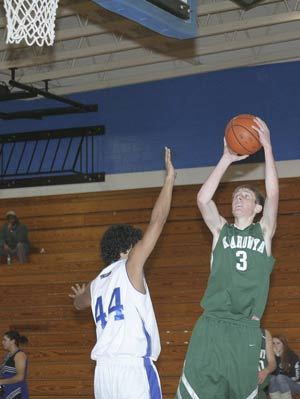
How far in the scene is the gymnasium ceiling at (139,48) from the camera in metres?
12.9

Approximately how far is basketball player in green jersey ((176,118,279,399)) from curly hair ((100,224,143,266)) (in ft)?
2.04

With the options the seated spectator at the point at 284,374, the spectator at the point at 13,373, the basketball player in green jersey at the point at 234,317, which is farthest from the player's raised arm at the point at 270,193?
the spectator at the point at 13,373

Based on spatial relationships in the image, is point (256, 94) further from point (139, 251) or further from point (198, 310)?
point (139, 251)

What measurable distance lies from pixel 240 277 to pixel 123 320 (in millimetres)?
850

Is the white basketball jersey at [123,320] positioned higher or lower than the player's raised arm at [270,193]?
lower

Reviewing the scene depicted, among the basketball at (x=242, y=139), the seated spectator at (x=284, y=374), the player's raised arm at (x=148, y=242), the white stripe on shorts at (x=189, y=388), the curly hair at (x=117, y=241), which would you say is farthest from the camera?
the seated spectator at (x=284, y=374)

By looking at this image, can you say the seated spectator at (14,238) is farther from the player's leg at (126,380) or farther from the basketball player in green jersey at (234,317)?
the player's leg at (126,380)

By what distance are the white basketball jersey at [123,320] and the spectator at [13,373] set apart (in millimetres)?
6074

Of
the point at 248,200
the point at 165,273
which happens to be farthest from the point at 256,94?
the point at 248,200

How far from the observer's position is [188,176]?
14719mm

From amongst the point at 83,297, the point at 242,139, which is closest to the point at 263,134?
the point at 242,139

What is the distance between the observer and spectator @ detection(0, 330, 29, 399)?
34.7 feet

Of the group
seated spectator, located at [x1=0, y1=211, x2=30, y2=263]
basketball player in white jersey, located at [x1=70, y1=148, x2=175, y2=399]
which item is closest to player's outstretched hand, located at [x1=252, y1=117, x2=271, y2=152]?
basketball player in white jersey, located at [x1=70, y1=148, x2=175, y2=399]

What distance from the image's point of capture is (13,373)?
10.7 meters
